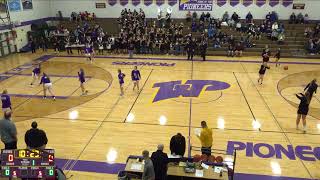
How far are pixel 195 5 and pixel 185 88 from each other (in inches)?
601

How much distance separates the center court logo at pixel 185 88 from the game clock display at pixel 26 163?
877 centimetres

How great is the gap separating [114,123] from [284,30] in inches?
848

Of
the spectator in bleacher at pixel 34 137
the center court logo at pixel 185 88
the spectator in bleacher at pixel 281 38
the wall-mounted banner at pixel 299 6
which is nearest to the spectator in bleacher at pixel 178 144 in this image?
the spectator in bleacher at pixel 34 137

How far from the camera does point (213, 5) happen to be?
29.9m

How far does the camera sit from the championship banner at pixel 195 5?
97.9 feet

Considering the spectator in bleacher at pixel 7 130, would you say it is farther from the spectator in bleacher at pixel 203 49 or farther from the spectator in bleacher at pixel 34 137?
the spectator in bleacher at pixel 203 49

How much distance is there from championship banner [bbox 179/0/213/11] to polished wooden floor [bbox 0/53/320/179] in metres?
11.2

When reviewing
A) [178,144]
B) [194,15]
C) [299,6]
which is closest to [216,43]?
[194,15]

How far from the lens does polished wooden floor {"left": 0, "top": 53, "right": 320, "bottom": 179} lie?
34.7 ft

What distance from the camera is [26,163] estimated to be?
7.15m

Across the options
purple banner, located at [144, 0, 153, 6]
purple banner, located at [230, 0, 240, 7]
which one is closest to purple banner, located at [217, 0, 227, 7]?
purple banner, located at [230, 0, 240, 7]

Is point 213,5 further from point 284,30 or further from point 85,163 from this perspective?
point 85,163

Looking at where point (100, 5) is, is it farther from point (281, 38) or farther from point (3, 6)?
point (281, 38)

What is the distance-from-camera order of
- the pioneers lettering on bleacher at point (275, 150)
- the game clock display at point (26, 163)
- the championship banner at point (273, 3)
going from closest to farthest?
the game clock display at point (26, 163), the pioneers lettering on bleacher at point (275, 150), the championship banner at point (273, 3)
